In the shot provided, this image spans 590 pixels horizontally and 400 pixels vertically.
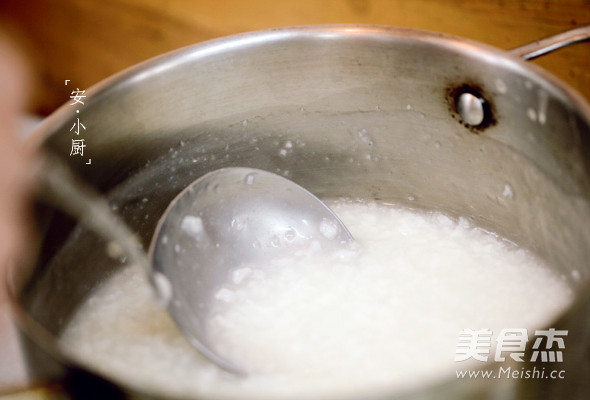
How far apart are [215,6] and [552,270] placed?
0.91m

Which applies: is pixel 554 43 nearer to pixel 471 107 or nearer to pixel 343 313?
pixel 471 107

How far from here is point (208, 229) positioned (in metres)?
0.86

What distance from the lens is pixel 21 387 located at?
1.58ft

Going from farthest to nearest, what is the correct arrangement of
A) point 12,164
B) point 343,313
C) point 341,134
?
1. point 341,134
2. point 343,313
3. point 12,164

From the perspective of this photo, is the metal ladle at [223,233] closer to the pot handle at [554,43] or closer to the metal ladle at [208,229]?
the metal ladle at [208,229]

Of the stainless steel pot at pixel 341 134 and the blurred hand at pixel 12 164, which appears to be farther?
the stainless steel pot at pixel 341 134

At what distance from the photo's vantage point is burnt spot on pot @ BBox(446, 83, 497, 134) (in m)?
0.82

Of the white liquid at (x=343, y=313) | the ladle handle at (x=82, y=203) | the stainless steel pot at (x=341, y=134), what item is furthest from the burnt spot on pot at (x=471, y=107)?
the ladle handle at (x=82, y=203)

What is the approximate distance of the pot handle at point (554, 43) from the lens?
29.3 inches

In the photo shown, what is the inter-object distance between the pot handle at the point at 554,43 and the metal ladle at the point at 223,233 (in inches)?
12.8

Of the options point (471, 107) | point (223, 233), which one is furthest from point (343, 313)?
point (471, 107)

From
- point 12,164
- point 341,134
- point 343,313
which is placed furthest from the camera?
point 341,134

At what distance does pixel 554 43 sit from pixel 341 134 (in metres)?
0.33

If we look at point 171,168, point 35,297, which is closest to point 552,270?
point 171,168
